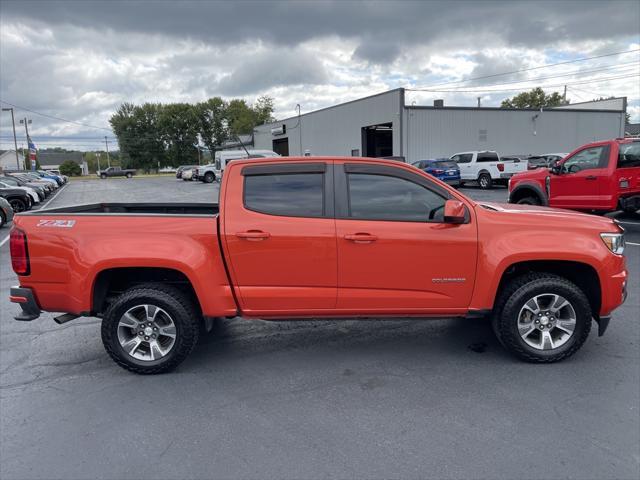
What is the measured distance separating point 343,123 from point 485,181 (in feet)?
47.1

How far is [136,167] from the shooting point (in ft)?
314

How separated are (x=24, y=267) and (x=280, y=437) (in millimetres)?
2618

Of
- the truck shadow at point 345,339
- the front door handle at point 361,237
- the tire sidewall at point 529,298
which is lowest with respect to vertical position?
the truck shadow at point 345,339

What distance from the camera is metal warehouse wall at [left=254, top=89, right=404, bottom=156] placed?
2947 cm

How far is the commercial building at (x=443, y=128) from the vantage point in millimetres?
29516

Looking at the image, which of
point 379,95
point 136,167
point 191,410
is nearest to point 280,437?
point 191,410

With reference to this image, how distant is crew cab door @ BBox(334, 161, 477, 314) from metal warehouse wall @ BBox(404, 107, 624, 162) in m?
25.9

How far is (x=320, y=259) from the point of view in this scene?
395 centimetres

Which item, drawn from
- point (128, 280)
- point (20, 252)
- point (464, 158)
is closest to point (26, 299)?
point (20, 252)

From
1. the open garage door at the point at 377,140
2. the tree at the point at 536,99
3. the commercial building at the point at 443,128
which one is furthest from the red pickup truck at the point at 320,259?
the tree at the point at 536,99

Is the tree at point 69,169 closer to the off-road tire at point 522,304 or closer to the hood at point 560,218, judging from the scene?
the hood at point 560,218

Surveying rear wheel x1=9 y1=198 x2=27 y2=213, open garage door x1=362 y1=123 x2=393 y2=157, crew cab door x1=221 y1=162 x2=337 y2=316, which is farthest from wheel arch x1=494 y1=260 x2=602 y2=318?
open garage door x1=362 y1=123 x2=393 y2=157

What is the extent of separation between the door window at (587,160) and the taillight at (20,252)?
398 inches

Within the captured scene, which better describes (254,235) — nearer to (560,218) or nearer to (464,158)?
(560,218)
